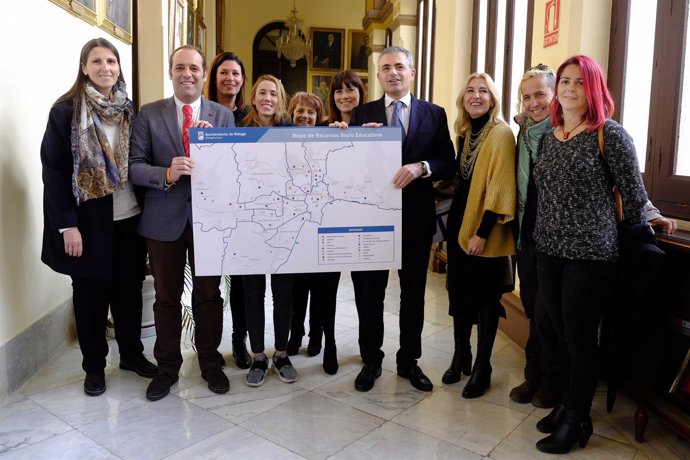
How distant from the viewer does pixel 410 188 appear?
3477 mm

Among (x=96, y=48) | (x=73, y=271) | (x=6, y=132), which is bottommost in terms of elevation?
(x=73, y=271)

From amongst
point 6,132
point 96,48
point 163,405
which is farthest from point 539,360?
point 6,132

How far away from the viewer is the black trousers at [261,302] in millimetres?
3587

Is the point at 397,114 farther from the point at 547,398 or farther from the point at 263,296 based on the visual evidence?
the point at 547,398

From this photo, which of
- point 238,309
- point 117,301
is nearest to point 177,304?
point 117,301

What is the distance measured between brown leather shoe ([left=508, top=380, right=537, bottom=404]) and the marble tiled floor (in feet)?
0.15

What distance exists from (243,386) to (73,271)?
1168 mm

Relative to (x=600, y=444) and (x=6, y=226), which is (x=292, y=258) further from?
(x=600, y=444)

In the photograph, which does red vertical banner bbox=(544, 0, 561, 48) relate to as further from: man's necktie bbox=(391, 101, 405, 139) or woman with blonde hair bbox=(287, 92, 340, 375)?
woman with blonde hair bbox=(287, 92, 340, 375)

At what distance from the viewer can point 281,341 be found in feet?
12.3

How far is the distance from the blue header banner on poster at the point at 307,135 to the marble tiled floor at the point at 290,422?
1.46m

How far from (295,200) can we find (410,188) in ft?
2.18

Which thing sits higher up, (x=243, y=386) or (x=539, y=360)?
(x=539, y=360)

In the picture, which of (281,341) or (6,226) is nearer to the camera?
(6,226)
